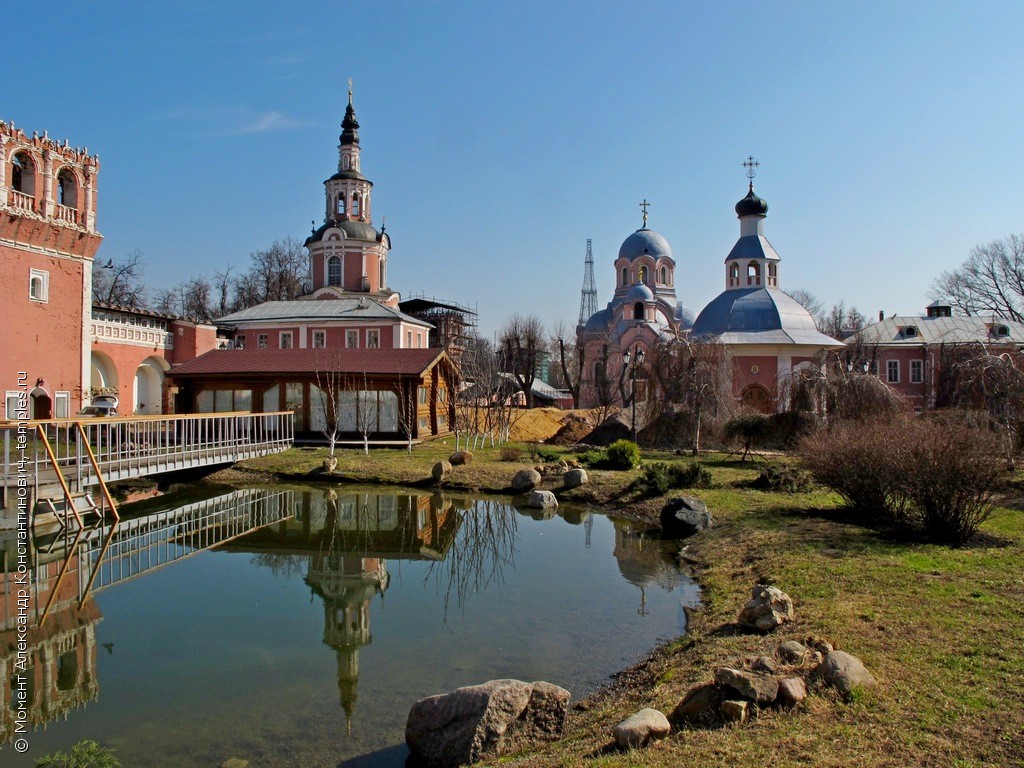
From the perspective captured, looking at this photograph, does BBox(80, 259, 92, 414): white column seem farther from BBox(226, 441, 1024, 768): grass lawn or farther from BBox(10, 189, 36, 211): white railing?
BBox(226, 441, 1024, 768): grass lawn

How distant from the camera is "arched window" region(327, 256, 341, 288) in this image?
47.0 meters

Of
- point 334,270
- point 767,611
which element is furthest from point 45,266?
point 767,611

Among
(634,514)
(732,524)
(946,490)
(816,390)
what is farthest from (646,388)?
(946,490)

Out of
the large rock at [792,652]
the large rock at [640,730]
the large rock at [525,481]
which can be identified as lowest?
the large rock at [640,730]

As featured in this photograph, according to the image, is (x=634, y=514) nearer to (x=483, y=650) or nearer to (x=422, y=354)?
(x=483, y=650)

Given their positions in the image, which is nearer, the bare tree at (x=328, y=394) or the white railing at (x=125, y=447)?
the white railing at (x=125, y=447)

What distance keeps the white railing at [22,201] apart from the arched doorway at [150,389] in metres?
11.6

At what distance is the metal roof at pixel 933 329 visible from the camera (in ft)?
130

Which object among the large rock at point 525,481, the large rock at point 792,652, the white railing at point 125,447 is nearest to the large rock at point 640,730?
the large rock at point 792,652

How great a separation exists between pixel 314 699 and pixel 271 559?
256 inches

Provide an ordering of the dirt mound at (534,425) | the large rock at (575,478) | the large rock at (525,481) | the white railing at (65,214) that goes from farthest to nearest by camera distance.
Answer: the dirt mound at (534,425)
the white railing at (65,214)
the large rock at (525,481)
the large rock at (575,478)

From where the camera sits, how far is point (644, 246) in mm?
53125

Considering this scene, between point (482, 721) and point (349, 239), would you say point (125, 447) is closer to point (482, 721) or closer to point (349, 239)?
point (482, 721)

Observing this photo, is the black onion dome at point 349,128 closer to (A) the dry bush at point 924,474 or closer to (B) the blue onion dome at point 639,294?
(B) the blue onion dome at point 639,294
